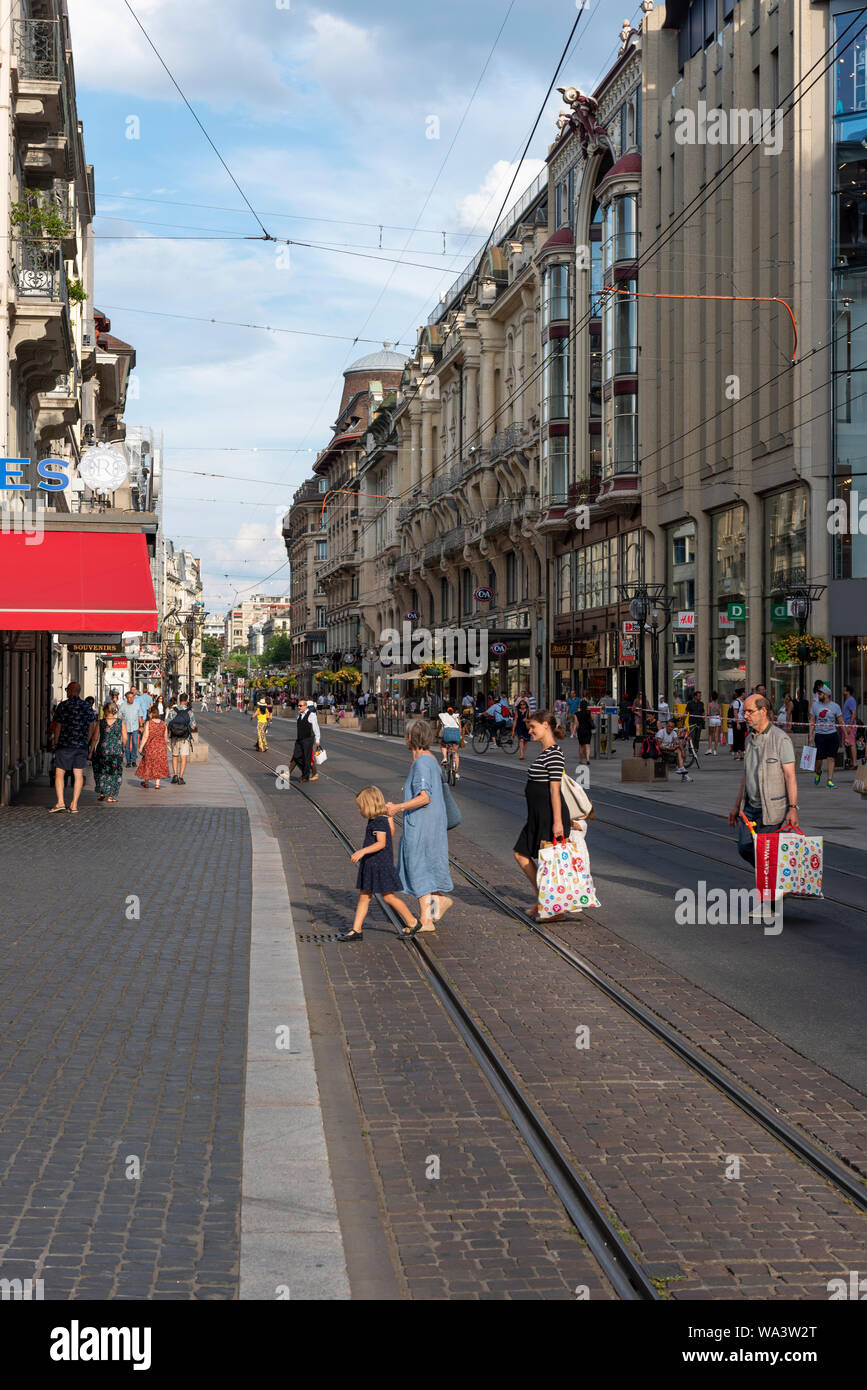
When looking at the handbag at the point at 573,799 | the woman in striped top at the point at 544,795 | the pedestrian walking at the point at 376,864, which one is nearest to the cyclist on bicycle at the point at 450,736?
the woman in striped top at the point at 544,795

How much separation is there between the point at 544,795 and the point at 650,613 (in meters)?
32.5

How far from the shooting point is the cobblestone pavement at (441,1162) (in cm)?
434

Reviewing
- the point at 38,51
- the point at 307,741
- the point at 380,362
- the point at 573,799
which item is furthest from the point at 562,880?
the point at 380,362

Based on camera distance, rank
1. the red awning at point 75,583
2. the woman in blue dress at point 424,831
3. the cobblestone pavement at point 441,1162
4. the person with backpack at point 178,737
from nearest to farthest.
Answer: the cobblestone pavement at point 441,1162
the woman in blue dress at point 424,831
the red awning at point 75,583
the person with backpack at point 178,737

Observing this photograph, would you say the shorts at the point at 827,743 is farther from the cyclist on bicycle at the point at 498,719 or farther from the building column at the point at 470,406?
the building column at the point at 470,406

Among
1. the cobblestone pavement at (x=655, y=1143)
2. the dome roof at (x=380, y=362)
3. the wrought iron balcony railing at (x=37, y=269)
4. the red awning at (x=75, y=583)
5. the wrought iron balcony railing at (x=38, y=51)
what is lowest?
the cobblestone pavement at (x=655, y=1143)

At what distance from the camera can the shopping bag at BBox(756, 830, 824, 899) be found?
10883 mm

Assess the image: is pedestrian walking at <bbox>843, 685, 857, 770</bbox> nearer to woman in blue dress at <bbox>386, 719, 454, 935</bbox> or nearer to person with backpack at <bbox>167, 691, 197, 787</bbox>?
person with backpack at <bbox>167, 691, 197, 787</bbox>

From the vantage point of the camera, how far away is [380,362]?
122 meters

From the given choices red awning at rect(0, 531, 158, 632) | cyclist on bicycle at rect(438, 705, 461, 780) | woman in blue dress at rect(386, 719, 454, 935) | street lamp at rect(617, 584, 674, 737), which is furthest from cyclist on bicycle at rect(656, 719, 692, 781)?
woman in blue dress at rect(386, 719, 454, 935)

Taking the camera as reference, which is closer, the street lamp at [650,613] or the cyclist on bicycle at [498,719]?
the street lamp at [650,613]

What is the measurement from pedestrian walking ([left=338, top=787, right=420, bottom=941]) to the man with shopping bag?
2.68 meters

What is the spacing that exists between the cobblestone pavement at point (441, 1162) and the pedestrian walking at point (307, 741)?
60.1 ft

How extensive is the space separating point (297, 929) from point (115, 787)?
12.2 metres
